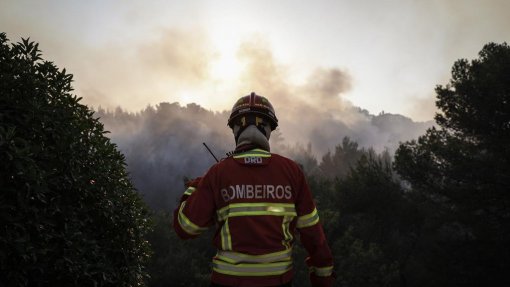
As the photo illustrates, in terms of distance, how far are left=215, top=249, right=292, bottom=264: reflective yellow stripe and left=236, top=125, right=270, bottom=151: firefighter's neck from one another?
92 centimetres

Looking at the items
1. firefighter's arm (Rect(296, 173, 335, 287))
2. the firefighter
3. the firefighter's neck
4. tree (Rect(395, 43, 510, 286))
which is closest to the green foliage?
tree (Rect(395, 43, 510, 286))

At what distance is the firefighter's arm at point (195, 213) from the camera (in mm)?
3270

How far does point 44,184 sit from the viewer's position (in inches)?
157

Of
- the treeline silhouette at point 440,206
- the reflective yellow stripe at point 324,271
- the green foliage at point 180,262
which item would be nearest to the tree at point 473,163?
the treeline silhouette at point 440,206

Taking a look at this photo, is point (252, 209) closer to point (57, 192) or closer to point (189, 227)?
point (189, 227)

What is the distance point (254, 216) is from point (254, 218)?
2 cm

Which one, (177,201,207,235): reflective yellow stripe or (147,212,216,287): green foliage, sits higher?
(147,212,216,287): green foliage

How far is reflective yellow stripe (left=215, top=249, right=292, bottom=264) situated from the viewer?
10.4 feet

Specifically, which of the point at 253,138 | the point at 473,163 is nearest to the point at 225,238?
the point at 253,138

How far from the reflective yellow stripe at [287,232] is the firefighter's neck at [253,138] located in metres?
0.65

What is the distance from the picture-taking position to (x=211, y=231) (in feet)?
132

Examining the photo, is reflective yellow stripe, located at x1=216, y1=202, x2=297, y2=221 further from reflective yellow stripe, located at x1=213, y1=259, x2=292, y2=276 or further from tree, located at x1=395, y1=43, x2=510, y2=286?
tree, located at x1=395, y1=43, x2=510, y2=286

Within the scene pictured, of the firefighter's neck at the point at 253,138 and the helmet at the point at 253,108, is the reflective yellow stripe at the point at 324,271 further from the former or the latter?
the helmet at the point at 253,108

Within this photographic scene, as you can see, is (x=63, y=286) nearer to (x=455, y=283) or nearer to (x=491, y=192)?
(x=491, y=192)
